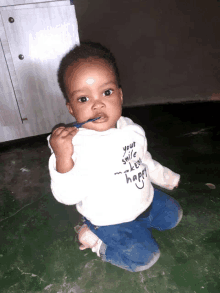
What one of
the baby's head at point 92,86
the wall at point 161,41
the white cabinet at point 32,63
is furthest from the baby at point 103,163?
the wall at point 161,41

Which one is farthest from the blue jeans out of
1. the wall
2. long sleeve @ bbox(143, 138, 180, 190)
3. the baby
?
the wall

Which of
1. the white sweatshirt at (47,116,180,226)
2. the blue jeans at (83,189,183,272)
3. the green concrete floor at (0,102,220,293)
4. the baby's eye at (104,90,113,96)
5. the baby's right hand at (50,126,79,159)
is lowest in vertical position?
the green concrete floor at (0,102,220,293)

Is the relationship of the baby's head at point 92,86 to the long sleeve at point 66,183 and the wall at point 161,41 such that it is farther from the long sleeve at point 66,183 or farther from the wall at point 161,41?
the wall at point 161,41

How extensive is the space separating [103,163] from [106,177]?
5cm

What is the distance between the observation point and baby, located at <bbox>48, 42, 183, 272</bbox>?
70 centimetres

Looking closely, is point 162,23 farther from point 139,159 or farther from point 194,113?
point 139,159

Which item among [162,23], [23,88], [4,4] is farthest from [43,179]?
[162,23]

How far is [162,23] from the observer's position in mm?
2328

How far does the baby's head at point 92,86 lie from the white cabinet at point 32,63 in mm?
1130

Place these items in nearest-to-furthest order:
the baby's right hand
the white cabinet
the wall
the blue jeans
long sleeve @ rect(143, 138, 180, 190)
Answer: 1. the baby's right hand
2. the blue jeans
3. long sleeve @ rect(143, 138, 180, 190)
4. the white cabinet
5. the wall

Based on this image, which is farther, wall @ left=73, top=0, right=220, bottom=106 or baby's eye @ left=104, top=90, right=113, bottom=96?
wall @ left=73, top=0, right=220, bottom=106

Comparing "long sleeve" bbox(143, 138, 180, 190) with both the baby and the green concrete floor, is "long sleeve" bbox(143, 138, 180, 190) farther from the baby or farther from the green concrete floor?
the green concrete floor

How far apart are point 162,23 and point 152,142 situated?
4.66 feet

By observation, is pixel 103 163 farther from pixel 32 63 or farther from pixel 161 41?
pixel 161 41
